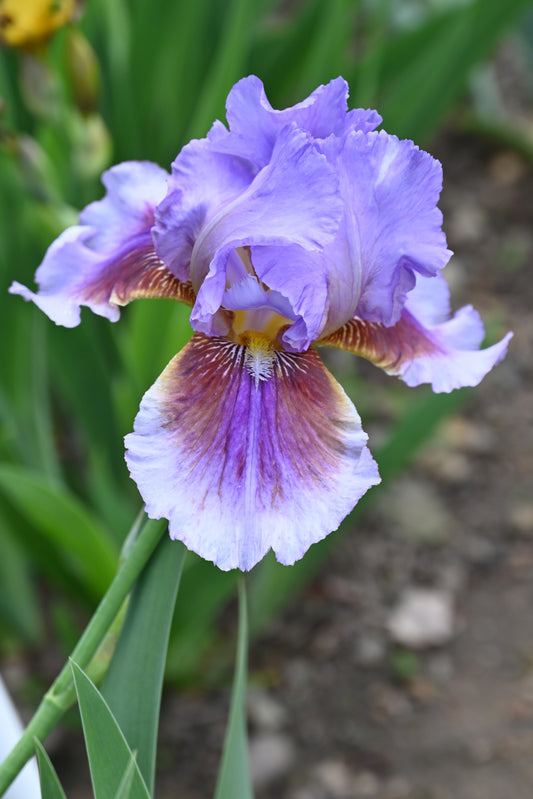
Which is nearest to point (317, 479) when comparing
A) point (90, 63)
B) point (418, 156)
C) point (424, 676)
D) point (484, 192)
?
point (418, 156)

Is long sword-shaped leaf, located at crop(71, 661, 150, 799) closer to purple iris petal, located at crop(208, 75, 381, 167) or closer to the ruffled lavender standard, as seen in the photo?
the ruffled lavender standard

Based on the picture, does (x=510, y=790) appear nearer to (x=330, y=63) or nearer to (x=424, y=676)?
(x=424, y=676)

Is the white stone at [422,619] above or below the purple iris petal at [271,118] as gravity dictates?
above

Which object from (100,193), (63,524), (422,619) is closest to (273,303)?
(63,524)

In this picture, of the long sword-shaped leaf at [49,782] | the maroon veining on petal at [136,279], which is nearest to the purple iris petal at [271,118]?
the maroon veining on petal at [136,279]

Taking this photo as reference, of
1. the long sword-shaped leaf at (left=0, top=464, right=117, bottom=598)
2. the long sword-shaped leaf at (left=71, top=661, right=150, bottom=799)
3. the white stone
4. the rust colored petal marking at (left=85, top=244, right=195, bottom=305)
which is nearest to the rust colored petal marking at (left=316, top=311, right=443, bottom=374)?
the rust colored petal marking at (left=85, top=244, right=195, bottom=305)

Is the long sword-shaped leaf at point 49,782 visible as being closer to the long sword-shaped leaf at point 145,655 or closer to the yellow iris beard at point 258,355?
the long sword-shaped leaf at point 145,655

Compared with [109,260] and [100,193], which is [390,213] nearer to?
[109,260]
